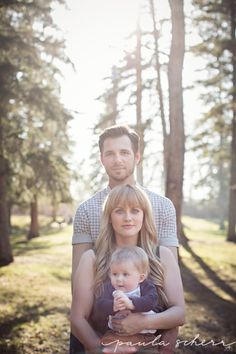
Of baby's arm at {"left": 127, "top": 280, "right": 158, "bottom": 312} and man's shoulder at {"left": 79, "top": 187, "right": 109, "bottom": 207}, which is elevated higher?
man's shoulder at {"left": 79, "top": 187, "right": 109, "bottom": 207}

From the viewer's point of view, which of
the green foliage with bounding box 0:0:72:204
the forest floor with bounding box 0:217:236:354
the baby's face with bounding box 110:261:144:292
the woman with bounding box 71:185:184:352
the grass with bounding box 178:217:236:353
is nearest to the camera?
the baby's face with bounding box 110:261:144:292

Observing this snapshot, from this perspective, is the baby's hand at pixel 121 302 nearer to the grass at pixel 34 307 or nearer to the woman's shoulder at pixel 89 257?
the woman's shoulder at pixel 89 257

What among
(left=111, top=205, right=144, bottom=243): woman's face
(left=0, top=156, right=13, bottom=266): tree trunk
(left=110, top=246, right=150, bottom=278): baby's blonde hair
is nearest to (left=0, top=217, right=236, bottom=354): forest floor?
(left=0, top=156, right=13, bottom=266): tree trunk

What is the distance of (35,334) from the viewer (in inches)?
286

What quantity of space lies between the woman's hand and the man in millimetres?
947

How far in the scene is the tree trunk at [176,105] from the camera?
10478 millimetres

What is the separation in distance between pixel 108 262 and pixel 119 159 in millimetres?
1164

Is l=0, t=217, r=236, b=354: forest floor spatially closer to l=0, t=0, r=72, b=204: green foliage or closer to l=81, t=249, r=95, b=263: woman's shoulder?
l=81, t=249, r=95, b=263: woman's shoulder

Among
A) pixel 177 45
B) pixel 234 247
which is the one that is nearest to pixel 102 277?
pixel 177 45

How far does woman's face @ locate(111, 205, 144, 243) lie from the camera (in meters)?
3.33

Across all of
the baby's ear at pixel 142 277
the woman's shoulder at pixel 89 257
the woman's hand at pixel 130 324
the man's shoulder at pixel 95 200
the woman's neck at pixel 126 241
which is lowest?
the woman's hand at pixel 130 324

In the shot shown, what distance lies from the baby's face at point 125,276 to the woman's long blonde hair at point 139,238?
0.46 ft

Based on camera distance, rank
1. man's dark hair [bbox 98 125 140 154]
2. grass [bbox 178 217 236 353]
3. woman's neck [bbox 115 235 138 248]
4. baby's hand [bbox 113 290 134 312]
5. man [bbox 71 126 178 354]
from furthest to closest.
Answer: grass [bbox 178 217 236 353] → man's dark hair [bbox 98 125 140 154] → man [bbox 71 126 178 354] → woman's neck [bbox 115 235 138 248] → baby's hand [bbox 113 290 134 312]

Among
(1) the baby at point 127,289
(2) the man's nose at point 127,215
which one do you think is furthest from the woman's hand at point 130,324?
(2) the man's nose at point 127,215
